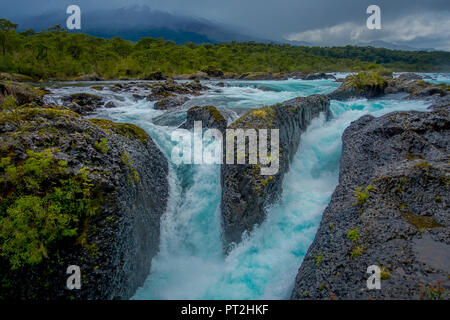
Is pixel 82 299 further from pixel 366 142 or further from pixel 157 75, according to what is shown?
pixel 157 75

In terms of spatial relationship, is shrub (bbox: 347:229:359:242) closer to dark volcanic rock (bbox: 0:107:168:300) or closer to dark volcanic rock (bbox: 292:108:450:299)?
dark volcanic rock (bbox: 292:108:450:299)

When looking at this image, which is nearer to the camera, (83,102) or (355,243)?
(355,243)

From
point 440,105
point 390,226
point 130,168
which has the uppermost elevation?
point 440,105

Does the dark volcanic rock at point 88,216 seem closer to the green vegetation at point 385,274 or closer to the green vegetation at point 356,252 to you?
the green vegetation at point 356,252

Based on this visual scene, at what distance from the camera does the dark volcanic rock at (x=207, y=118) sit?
10.8 meters

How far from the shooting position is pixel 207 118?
1140cm

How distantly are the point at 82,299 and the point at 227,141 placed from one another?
6.12 m

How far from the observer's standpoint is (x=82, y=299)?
394cm

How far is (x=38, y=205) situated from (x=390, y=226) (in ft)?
23.1

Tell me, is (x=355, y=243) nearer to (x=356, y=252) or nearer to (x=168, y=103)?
(x=356, y=252)

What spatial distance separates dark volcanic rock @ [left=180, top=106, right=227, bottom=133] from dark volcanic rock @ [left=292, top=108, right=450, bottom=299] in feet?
19.7

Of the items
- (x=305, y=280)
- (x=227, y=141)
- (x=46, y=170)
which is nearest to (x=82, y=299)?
(x=46, y=170)

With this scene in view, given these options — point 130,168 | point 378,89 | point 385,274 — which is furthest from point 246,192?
point 378,89

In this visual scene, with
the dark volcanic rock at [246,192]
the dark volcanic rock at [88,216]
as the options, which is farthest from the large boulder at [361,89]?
the dark volcanic rock at [88,216]
